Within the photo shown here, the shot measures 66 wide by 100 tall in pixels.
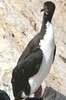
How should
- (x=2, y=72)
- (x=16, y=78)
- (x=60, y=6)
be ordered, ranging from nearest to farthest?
(x=16, y=78), (x=2, y=72), (x=60, y=6)

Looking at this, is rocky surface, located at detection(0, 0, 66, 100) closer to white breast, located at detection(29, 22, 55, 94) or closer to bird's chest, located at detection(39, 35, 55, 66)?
white breast, located at detection(29, 22, 55, 94)

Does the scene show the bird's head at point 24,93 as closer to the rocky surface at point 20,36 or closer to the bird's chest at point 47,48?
the rocky surface at point 20,36

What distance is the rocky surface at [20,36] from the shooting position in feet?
29.6

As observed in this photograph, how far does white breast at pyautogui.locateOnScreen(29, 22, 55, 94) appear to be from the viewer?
7516 millimetres

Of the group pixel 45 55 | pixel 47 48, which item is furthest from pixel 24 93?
pixel 47 48

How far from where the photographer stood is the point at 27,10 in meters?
12.2

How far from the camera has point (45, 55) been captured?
25.0 feet

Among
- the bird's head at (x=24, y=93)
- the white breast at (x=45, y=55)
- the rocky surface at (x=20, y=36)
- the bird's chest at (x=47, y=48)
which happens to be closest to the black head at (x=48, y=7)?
the white breast at (x=45, y=55)

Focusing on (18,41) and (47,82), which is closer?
(47,82)

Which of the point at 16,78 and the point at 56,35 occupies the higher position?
the point at 16,78

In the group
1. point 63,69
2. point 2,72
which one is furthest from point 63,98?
point 63,69

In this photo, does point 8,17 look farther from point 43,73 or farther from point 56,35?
point 43,73

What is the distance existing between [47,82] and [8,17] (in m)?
2.24

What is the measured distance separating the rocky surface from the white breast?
2.37ft
